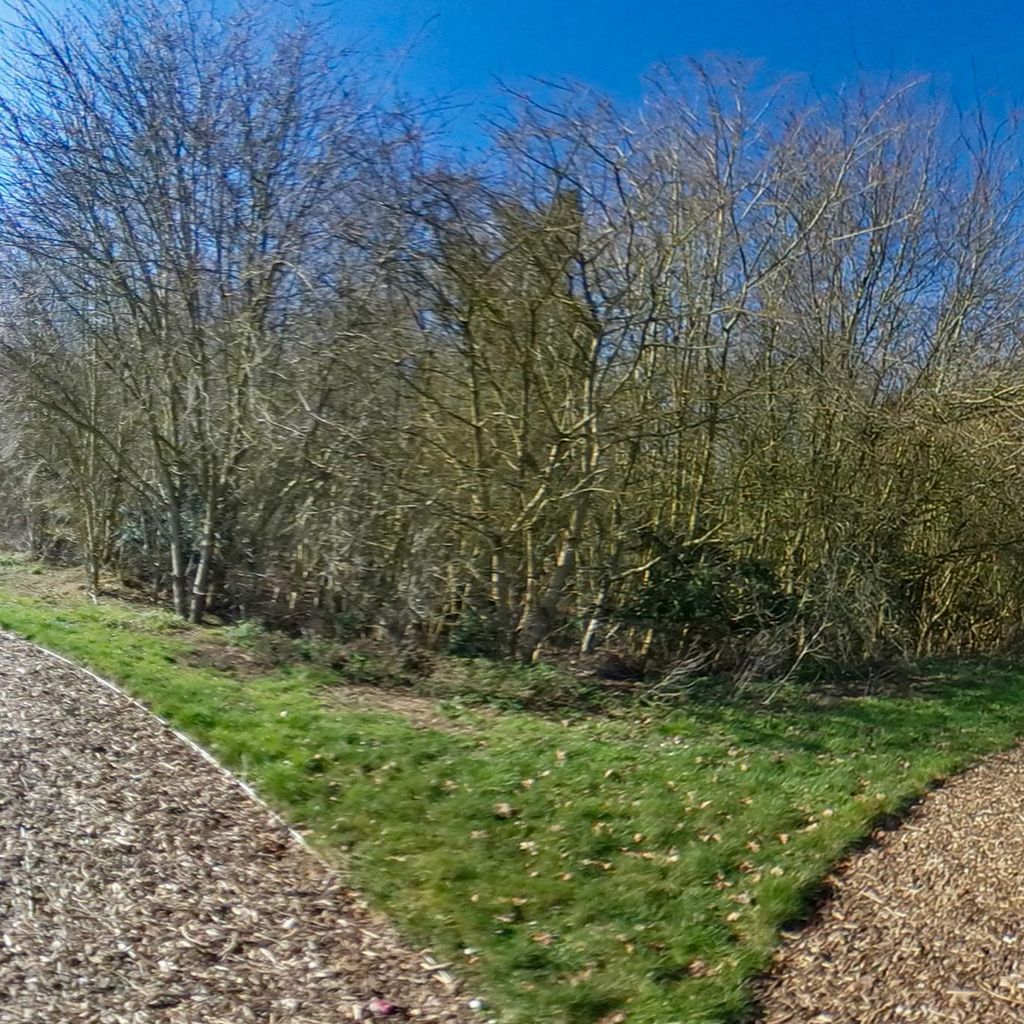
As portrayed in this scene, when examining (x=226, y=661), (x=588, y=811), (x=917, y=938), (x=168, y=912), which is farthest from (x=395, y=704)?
(x=917, y=938)

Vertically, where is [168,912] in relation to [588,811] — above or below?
below

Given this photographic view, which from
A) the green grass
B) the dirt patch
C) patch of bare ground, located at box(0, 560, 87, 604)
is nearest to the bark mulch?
the green grass

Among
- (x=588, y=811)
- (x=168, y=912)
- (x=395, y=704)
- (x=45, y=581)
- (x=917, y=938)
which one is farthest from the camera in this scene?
(x=45, y=581)

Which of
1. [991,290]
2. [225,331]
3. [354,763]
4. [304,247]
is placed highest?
[991,290]

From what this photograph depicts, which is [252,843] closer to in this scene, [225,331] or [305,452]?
[305,452]

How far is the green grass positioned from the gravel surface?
9.5 inches

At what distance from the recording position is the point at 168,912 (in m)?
4.30

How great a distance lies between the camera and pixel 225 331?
11547mm

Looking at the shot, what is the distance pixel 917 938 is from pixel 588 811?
6.36 ft

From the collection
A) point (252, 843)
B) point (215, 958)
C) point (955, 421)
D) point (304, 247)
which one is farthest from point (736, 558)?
point (215, 958)

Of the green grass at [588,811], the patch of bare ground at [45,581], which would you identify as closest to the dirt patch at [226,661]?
the green grass at [588,811]

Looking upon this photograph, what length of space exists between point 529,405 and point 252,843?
5649 millimetres

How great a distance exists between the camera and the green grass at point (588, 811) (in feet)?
13.4

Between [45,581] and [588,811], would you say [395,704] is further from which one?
[45,581]
